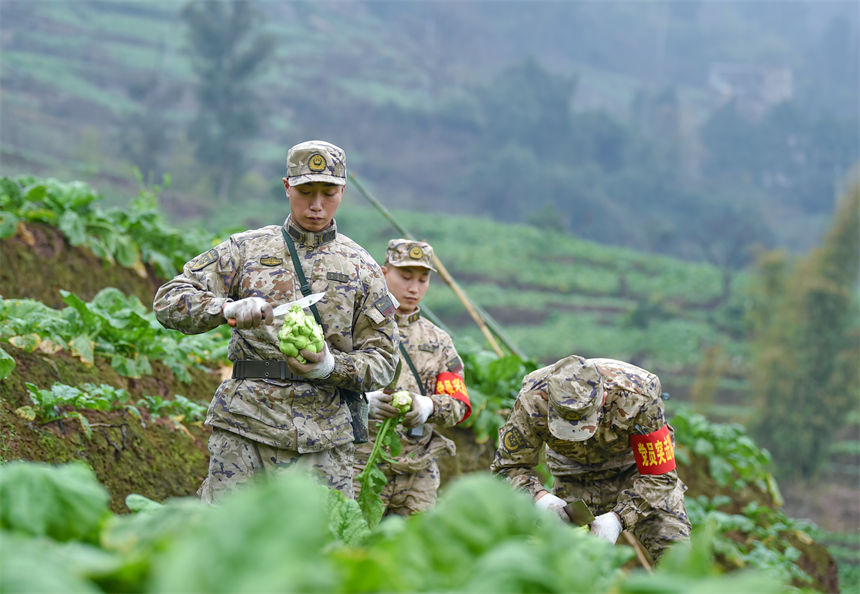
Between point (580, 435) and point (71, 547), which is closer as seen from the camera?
point (71, 547)

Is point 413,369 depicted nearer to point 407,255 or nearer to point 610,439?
point 407,255

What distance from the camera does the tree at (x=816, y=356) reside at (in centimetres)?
2912

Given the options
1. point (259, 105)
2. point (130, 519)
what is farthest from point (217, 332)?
point (259, 105)

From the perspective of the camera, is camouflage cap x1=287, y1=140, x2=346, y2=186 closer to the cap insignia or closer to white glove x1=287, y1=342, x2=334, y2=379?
the cap insignia

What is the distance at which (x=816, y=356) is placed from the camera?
29953 millimetres

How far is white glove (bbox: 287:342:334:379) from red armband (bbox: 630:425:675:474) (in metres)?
1.54

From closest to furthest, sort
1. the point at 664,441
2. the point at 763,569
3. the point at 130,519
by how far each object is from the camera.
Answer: the point at 130,519 < the point at 664,441 < the point at 763,569

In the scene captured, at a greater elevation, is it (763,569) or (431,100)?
(431,100)

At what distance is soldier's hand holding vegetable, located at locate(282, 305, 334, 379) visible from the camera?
3910mm

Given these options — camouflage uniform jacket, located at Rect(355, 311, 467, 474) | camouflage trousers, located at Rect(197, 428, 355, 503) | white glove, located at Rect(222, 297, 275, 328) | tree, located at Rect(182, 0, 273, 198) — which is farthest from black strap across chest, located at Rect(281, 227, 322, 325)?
tree, located at Rect(182, 0, 273, 198)

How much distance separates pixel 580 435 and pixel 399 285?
71.1 inches

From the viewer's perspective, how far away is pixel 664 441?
477cm

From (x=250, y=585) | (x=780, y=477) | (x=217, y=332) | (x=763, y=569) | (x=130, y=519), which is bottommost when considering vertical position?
(x=780, y=477)

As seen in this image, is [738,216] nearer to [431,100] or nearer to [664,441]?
[431,100]
